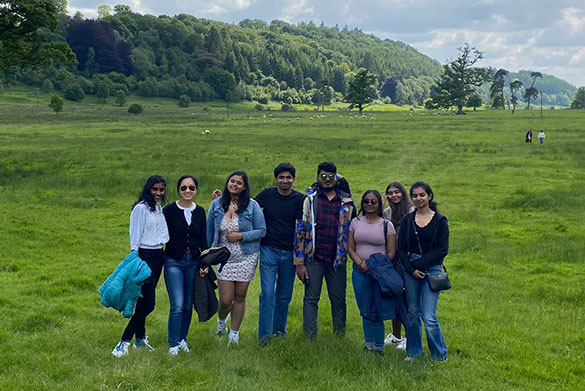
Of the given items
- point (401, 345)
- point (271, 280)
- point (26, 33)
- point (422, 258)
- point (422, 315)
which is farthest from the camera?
point (26, 33)

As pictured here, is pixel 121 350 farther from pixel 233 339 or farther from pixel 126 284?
pixel 233 339

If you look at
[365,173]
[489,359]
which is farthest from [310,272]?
→ [365,173]

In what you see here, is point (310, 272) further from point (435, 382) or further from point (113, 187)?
point (113, 187)

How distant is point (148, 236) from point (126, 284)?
2.05 feet

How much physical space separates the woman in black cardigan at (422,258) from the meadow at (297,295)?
400mm

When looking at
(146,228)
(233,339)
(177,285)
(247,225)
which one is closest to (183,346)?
(233,339)

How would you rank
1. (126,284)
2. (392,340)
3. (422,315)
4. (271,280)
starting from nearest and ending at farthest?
(126,284) < (422,315) < (271,280) < (392,340)

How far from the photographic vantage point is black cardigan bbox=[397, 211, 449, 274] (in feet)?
19.7

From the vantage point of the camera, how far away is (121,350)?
6227 millimetres

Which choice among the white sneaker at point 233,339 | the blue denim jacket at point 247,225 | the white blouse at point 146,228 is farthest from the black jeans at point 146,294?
the white sneaker at point 233,339

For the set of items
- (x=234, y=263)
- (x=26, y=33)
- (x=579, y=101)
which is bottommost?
(x=234, y=263)

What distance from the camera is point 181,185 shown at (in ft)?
20.5

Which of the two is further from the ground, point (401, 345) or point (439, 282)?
point (439, 282)

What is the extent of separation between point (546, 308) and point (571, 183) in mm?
16497
